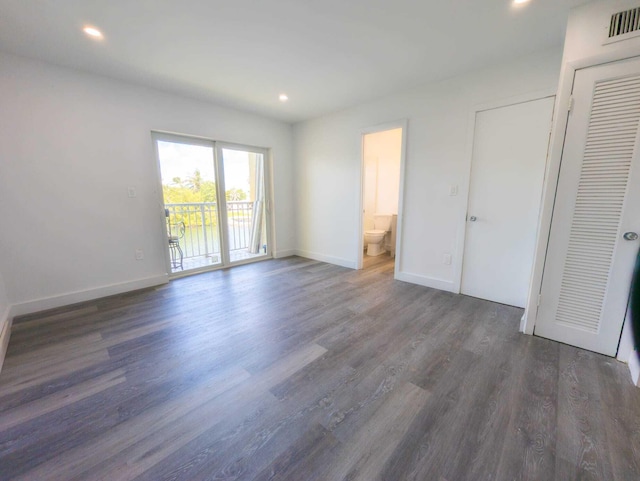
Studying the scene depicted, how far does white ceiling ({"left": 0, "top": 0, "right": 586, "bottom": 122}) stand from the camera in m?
1.82

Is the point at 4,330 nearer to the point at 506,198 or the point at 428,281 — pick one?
the point at 428,281

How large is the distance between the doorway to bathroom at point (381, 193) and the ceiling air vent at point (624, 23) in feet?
10.4

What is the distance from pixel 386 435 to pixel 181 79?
12.5 ft

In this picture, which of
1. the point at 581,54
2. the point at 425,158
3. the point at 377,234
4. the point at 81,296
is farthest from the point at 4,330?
the point at 581,54

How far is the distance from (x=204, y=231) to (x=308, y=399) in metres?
3.60

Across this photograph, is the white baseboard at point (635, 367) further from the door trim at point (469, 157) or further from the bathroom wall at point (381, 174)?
the bathroom wall at point (381, 174)

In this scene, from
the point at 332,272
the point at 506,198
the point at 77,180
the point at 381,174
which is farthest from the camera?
the point at 381,174

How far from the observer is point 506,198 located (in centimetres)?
268

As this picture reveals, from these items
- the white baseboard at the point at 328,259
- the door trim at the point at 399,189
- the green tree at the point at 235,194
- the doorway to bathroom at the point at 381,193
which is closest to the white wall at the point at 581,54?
the door trim at the point at 399,189

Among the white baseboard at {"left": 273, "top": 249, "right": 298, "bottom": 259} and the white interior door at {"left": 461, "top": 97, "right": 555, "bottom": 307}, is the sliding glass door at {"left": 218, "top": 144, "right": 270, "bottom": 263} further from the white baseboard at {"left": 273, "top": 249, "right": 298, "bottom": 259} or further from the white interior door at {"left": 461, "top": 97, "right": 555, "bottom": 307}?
the white interior door at {"left": 461, "top": 97, "right": 555, "bottom": 307}

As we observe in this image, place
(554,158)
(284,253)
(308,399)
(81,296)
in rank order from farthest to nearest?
(284,253) < (81,296) < (554,158) < (308,399)

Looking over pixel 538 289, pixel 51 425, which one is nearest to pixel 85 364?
pixel 51 425

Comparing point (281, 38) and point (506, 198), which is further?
point (506, 198)

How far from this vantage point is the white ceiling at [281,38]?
182 centimetres
